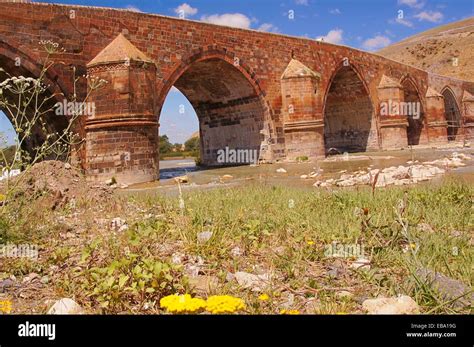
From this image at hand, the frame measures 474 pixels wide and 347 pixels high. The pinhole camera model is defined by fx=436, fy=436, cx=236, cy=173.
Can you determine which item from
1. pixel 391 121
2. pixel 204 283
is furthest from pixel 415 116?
pixel 204 283

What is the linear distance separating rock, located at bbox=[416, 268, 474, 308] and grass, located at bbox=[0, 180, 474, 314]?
0.05 metres

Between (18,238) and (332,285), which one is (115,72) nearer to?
(18,238)

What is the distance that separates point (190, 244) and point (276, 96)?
15667 mm

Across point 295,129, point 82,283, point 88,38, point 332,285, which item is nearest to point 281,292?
point 332,285

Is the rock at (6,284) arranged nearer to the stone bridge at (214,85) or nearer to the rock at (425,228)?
the rock at (425,228)

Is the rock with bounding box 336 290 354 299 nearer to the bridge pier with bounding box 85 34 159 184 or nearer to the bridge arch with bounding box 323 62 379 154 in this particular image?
the bridge pier with bounding box 85 34 159 184

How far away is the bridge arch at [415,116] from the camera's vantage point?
2889 centimetres

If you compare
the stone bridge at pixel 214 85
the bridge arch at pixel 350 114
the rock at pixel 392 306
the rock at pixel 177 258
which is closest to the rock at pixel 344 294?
the rock at pixel 392 306

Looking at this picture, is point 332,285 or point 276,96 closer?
point 332,285

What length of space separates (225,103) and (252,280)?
17067 mm

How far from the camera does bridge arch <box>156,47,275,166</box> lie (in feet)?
53.7

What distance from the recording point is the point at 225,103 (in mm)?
19141
